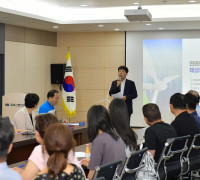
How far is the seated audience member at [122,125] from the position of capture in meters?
3.84

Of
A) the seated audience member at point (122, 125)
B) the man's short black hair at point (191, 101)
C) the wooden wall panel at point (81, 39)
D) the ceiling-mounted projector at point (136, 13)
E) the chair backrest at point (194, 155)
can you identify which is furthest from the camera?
the wooden wall panel at point (81, 39)

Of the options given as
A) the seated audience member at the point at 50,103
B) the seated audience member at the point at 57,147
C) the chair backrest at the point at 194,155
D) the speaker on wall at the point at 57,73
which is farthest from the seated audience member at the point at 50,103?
the speaker on wall at the point at 57,73

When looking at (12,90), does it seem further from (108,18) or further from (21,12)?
(108,18)

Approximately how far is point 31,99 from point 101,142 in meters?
2.78

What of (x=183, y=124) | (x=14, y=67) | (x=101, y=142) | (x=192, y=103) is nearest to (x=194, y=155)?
(x=183, y=124)

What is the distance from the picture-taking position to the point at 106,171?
2.82 metres

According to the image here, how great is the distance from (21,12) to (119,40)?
372 cm

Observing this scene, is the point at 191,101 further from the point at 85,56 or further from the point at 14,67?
the point at 85,56

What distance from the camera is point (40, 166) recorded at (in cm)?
296

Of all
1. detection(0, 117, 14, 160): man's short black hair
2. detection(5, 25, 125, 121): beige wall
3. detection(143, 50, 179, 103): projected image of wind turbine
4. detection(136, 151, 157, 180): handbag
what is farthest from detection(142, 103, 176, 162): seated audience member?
detection(143, 50, 179, 103): projected image of wind turbine

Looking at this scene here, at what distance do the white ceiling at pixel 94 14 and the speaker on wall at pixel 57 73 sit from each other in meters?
1.20

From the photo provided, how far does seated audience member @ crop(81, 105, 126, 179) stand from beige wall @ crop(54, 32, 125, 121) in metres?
8.16

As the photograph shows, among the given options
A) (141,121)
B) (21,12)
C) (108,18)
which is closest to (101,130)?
(21,12)

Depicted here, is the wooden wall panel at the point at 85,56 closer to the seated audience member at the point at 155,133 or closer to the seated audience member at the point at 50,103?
the seated audience member at the point at 50,103
